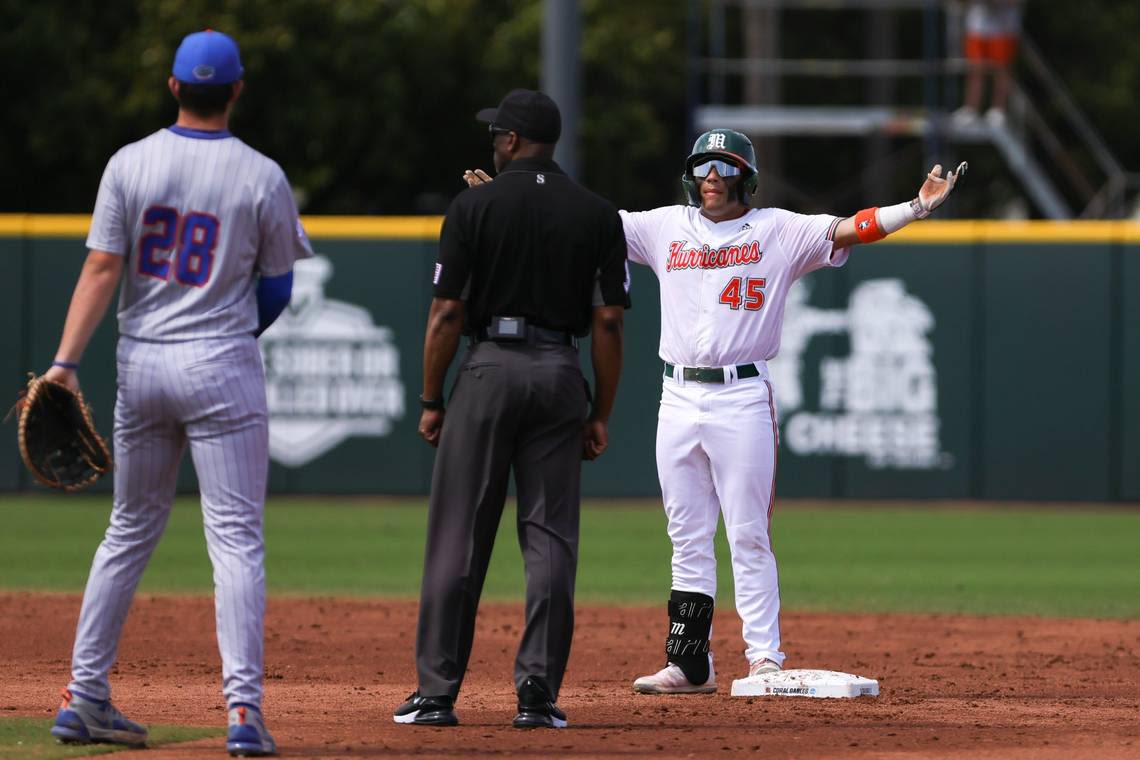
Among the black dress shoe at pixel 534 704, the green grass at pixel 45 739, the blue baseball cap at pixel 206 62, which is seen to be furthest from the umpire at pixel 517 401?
the blue baseball cap at pixel 206 62

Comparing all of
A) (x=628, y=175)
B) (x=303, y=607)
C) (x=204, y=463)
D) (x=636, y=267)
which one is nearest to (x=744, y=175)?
(x=204, y=463)

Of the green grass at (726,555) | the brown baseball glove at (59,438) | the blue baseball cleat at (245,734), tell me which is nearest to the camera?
the blue baseball cleat at (245,734)

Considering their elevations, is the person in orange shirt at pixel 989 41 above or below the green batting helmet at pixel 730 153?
above

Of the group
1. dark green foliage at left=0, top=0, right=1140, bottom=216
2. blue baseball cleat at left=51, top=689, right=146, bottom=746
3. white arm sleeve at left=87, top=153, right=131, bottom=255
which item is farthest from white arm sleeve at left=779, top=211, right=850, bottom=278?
dark green foliage at left=0, top=0, right=1140, bottom=216

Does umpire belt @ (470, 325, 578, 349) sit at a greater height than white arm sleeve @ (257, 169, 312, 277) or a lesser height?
lesser

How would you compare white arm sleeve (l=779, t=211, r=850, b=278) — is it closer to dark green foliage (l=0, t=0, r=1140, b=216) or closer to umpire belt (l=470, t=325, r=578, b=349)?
umpire belt (l=470, t=325, r=578, b=349)

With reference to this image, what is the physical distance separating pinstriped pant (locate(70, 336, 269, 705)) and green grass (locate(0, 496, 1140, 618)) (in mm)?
5329

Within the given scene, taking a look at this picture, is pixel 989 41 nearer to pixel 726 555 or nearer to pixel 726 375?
pixel 726 555

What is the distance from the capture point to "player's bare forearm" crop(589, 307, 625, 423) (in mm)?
6297

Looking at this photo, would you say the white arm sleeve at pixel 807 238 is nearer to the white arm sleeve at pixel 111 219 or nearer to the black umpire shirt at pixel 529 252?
the black umpire shirt at pixel 529 252

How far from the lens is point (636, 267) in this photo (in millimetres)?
16609

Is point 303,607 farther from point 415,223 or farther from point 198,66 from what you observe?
point 415,223

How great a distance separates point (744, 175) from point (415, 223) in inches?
381

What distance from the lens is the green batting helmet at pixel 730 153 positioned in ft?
23.5
